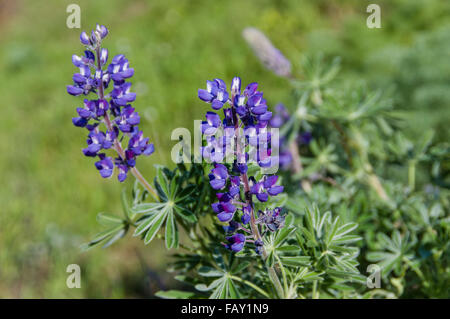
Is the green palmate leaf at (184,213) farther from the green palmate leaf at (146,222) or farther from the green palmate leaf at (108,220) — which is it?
the green palmate leaf at (108,220)

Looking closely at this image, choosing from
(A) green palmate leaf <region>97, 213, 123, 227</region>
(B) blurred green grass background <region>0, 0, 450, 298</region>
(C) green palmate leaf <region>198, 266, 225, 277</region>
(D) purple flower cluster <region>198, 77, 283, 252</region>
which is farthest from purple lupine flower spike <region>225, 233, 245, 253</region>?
(A) green palmate leaf <region>97, 213, 123, 227</region>

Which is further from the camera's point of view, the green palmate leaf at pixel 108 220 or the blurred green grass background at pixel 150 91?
the blurred green grass background at pixel 150 91

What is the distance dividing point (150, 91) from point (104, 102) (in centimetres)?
249

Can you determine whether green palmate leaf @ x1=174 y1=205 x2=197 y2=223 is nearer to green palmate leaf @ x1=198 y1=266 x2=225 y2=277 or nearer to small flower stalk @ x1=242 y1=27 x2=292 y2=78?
green palmate leaf @ x1=198 y1=266 x2=225 y2=277

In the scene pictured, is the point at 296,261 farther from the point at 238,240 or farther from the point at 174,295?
the point at 174,295

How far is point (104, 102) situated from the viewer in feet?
3.65

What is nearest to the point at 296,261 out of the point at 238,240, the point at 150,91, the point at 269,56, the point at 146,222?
the point at 238,240

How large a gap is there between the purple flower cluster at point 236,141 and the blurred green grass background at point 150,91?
1.31ft

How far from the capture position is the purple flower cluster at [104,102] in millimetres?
1111

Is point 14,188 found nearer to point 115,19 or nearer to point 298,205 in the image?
point 298,205

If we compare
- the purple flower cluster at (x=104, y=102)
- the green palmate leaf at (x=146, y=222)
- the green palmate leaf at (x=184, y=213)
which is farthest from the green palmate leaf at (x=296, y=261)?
the purple flower cluster at (x=104, y=102)

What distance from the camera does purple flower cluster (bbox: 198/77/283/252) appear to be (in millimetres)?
930
